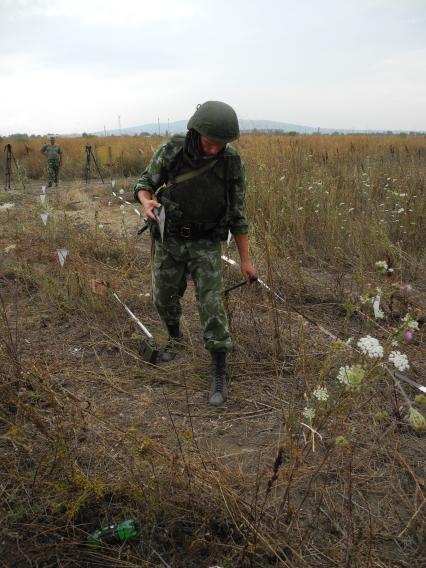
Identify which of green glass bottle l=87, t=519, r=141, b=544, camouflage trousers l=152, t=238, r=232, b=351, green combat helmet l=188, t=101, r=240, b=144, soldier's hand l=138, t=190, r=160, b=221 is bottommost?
green glass bottle l=87, t=519, r=141, b=544

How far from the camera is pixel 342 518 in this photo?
1836 mm

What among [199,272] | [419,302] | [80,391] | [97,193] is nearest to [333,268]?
[419,302]

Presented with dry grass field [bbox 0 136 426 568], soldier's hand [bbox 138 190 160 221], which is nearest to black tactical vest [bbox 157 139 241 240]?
soldier's hand [bbox 138 190 160 221]

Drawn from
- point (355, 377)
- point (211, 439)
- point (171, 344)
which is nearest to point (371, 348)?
point (355, 377)

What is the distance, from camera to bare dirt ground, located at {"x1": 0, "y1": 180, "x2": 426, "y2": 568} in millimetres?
1683

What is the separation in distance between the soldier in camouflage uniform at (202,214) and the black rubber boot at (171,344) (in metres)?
0.46

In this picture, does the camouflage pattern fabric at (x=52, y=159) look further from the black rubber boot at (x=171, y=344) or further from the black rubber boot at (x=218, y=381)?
the black rubber boot at (x=218, y=381)

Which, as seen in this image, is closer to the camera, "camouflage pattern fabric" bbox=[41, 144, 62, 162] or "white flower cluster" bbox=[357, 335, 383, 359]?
"white flower cluster" bbox=[357, 335, 383, 359]

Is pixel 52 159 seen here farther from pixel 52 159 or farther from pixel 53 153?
pixel 53 153

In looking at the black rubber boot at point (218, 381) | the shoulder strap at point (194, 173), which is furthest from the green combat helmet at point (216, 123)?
the black rubber boot at point (218, 381)

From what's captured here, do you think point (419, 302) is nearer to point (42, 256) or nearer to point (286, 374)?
point (286, 374)

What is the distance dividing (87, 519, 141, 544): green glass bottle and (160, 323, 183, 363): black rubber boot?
1523mm

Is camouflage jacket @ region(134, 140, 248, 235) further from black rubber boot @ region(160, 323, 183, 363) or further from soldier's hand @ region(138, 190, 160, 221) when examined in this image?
black rubber boot @ region(160, 323, 183, 363)

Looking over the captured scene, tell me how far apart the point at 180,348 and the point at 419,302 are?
206cm
